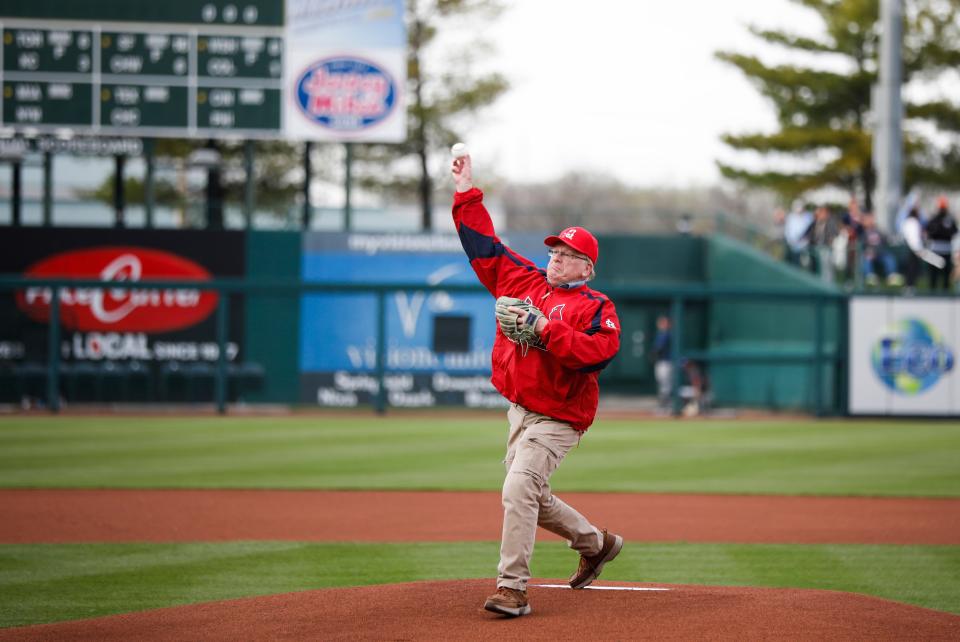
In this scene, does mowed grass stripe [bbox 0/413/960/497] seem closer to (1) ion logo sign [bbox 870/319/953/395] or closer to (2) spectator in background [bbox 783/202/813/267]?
(1) ion logo sign [bbox 870/319/953/395]

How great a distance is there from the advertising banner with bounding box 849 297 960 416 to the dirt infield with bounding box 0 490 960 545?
10422 mm

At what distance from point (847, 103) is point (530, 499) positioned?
35.0 metres

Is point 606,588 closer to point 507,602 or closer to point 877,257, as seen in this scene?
point 507,602

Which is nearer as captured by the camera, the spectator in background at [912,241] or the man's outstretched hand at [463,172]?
the man's outstretched hand at [463,172]

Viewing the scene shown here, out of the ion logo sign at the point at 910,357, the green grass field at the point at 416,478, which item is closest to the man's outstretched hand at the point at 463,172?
the green grass field at the point at 416,478

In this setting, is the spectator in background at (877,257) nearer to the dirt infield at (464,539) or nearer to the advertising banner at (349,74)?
the advertising banner at (349,74)

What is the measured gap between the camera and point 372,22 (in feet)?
76.1

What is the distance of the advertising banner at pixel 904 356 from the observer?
21125 millimetres

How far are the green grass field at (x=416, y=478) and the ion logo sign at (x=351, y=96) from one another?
563cm

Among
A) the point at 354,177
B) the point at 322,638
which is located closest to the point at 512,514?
the point at 322,638

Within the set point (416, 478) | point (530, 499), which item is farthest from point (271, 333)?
point (530, 499)

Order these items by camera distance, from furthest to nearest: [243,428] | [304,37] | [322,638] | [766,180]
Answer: [766,180]
[304,37]
[243,428]
[322,638]

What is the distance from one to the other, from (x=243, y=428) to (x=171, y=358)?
6.84m

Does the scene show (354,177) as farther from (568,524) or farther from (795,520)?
(568,524)
